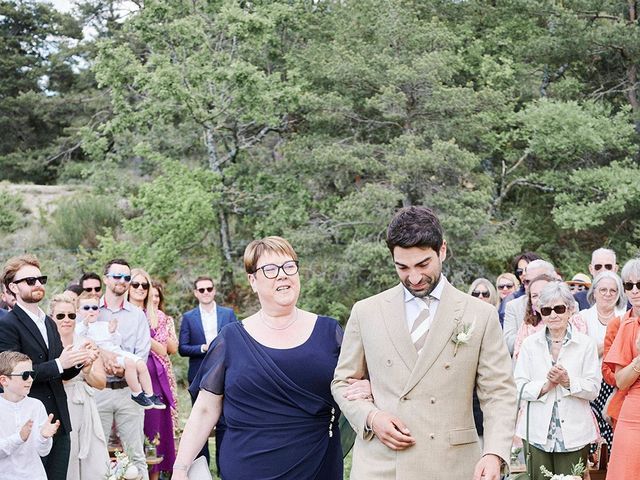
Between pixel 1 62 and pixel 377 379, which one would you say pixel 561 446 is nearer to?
pixel 377 379

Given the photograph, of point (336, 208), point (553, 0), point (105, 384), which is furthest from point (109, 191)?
point (105, 384)

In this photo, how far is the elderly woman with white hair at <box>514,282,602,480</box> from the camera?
583 centimetres

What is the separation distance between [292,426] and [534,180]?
1436cm

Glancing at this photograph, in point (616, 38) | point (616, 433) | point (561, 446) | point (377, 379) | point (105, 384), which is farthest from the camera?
point (616, 38)

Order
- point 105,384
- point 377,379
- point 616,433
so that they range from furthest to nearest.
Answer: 1. point 105,384
2. point 616,433
3. point 377,379

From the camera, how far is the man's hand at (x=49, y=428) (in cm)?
566

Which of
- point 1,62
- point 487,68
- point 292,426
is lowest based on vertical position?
point 292,426

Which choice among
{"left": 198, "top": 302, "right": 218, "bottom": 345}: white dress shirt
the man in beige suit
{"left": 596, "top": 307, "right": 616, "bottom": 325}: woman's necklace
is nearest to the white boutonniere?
the man in beige suit

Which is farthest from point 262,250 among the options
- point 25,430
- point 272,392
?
point 25,430

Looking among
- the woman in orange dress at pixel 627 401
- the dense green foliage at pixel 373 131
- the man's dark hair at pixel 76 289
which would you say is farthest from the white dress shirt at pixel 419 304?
the dense green foliage at pixel 373 131

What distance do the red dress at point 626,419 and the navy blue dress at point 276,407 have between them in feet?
6.89

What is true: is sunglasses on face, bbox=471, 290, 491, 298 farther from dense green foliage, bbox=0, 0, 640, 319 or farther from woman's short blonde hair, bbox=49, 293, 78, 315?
dense green foliage, bbox=0, 0, 640, 319

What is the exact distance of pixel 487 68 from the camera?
17.5 metres

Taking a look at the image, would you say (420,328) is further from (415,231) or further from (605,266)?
(605,266)
